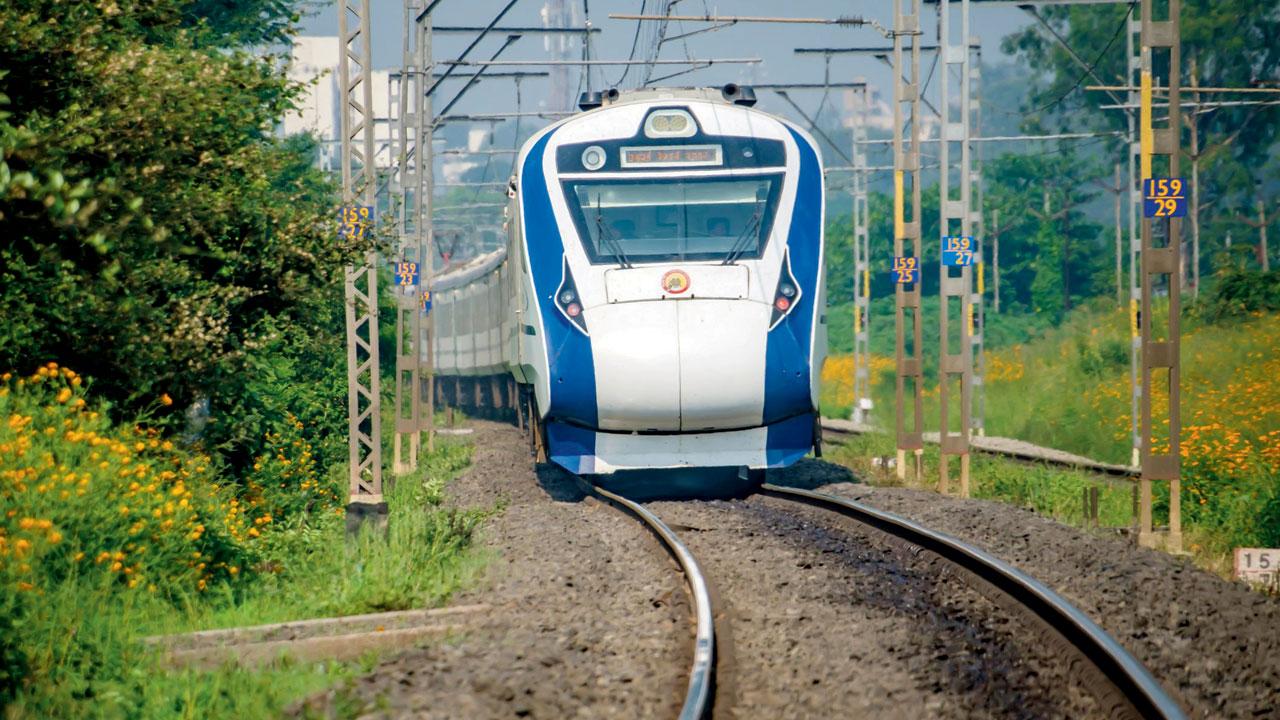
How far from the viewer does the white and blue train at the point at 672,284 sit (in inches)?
526

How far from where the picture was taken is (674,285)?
13.5m

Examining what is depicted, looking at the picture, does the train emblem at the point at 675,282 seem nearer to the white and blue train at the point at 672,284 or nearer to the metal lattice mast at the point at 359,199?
the white and blue train at the point at 672,284

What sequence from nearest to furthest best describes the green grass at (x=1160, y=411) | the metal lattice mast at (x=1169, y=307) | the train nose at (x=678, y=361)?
the metal lattice mast at (x=1169, y=307)
the train nose at (x=678, y=361)
the green grass at (x=1160, y=411)

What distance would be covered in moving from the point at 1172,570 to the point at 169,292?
8.24m

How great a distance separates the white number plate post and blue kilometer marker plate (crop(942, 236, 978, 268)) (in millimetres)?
7626

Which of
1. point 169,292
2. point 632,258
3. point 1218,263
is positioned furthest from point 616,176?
point 1218,263

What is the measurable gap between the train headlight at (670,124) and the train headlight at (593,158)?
500 mm

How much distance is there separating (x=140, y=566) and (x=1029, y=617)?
17.3 feet

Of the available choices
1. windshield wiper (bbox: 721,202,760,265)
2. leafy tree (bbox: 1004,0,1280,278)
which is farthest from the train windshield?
leafy tree (bbox: 1004,0,1280,278)

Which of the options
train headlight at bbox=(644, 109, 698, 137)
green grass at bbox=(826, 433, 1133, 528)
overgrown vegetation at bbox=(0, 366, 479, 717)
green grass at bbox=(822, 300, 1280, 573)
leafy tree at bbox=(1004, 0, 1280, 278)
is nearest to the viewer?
overgrown vegetation at bbox=(0, 366, 479, 717)

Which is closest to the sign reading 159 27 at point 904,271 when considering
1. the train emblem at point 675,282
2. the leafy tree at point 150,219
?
the train emblem at point 675,282

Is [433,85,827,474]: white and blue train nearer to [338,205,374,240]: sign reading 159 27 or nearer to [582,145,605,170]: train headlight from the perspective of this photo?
[582,145,605,170]: train headlight

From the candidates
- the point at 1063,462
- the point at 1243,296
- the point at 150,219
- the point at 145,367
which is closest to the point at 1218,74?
the point at 1243,296

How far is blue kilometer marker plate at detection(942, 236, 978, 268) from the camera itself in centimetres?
1662
